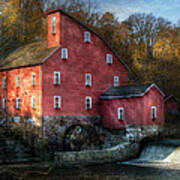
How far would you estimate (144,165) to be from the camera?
24172 mm

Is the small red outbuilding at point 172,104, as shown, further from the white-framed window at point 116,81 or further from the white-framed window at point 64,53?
the white-framed window at point 64,53

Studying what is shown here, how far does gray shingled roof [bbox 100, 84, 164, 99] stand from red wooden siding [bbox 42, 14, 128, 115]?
821 millimetres

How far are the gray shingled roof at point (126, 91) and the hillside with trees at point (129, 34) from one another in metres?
9.74

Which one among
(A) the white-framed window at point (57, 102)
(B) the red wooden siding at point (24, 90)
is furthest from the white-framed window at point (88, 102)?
(B) the red wooden siding at point (24, 90)

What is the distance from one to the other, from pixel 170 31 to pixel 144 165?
2441 centimetres

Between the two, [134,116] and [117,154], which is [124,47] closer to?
[134,116]

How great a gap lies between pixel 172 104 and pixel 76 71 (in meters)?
15.8

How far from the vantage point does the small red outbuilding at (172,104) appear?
137ft

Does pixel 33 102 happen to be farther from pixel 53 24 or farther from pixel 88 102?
pixel 53 24

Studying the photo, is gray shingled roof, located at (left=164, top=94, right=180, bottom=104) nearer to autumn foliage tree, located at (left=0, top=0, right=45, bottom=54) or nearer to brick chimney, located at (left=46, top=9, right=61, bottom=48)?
brick chimney, located at (left=46, top=9, right=61, bottom=48)

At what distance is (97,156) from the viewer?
25.4 meters

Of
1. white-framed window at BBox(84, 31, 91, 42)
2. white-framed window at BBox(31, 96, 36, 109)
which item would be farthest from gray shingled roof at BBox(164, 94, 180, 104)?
white-framed window at BBox(31, 96, 36, 109)

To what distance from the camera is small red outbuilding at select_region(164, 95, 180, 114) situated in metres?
41.9

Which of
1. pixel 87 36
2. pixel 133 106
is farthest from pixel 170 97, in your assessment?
pixel 87 36
